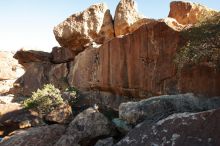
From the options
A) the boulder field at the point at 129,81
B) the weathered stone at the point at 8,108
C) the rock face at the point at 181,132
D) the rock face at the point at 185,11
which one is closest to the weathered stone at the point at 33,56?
the boulder field at the point at 129,81

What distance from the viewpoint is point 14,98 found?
3647 centimetres

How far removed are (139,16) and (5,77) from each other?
2763 centimetres

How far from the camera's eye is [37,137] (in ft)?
64.5

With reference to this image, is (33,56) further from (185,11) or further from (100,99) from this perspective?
(185,11)

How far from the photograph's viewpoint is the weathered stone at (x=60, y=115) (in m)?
22.3

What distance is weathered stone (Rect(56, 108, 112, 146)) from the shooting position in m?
17.9

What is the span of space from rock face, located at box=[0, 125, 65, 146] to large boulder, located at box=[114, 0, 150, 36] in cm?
1283

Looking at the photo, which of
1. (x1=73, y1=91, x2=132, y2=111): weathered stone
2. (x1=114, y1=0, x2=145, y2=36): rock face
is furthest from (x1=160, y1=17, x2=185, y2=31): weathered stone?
(x1=114, y1=0, x2=145, y2=36): rock face

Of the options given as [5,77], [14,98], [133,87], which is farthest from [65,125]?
[5,77]

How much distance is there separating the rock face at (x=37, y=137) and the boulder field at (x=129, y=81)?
0.18 ft

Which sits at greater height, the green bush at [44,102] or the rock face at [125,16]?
the rock face at [125,16]

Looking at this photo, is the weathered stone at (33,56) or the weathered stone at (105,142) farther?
the weathered stone at (33,56)

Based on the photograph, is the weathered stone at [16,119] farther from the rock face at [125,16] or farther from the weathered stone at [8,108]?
the rock face at [125,16]

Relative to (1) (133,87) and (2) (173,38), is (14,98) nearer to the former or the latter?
(1) (133,87)
